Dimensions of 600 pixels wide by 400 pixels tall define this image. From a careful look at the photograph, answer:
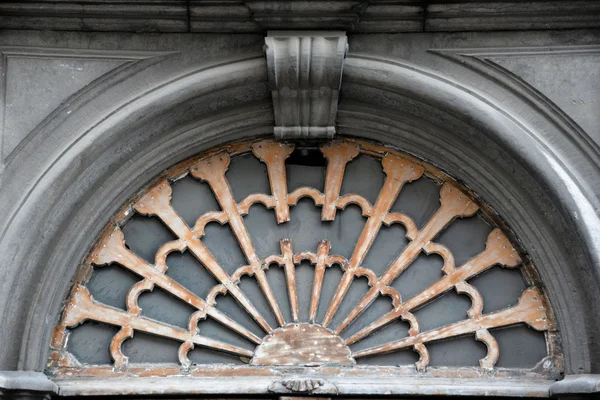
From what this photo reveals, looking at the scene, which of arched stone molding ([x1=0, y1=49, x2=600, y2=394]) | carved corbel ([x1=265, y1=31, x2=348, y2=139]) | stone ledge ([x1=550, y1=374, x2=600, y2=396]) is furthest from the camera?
carved corbel ([x1=265, y1=31, x2=348, y2=139])

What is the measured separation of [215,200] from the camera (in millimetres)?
4562

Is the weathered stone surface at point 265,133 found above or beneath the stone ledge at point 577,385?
above

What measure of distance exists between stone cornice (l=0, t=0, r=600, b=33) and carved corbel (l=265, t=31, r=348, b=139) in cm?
7

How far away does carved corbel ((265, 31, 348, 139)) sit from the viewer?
4273 mm

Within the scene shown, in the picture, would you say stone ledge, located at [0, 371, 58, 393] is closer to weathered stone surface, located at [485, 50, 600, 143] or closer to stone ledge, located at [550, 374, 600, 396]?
stone ledge, located at [550, 374, 600, 396]

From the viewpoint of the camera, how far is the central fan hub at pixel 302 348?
4.31 metres

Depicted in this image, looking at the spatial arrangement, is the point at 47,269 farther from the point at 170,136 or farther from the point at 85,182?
the point at 170,136

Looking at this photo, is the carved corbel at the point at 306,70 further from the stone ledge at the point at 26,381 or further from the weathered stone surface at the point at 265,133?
the stone ledge at the point at 26,381

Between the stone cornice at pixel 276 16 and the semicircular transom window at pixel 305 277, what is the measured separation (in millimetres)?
538

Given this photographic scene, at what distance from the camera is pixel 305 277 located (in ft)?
14.6

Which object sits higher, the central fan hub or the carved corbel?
the carved corbel

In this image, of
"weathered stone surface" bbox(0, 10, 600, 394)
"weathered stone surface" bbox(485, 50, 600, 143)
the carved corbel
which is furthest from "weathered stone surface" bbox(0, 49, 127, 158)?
"weathered stone surface" bbox(485, 50, 600, 143)

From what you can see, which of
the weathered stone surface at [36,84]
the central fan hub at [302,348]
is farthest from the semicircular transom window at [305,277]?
the weathered stone surface at [36,84]

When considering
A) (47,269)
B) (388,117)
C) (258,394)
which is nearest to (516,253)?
(388,117)
